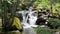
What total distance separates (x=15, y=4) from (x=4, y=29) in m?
2.34

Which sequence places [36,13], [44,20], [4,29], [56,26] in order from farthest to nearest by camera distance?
1. [36,13]
2. [44,20]
3. [56,26]
4. [4,29]

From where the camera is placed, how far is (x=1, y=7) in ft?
48.4

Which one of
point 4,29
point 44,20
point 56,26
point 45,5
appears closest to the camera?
point 4,29

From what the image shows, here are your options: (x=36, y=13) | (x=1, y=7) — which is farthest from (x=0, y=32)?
(x=36, y=13)

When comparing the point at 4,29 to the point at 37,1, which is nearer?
the point at 4,29

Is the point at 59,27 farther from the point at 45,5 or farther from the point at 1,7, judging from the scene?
the point at 45,5

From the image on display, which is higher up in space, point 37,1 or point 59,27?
point 37,1

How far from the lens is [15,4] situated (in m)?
15.2

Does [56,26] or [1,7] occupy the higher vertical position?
[1,7]

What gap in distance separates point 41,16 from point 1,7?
29.7 ft

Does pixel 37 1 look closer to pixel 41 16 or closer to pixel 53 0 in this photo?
pixel 53 0

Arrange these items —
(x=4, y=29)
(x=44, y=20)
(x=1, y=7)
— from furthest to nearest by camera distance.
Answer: (x=44, y=20), (x=4, y=29), (x=1, y=7)

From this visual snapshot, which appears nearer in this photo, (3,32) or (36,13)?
(3,32)

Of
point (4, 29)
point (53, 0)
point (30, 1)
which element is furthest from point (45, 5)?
point (4, 29)
